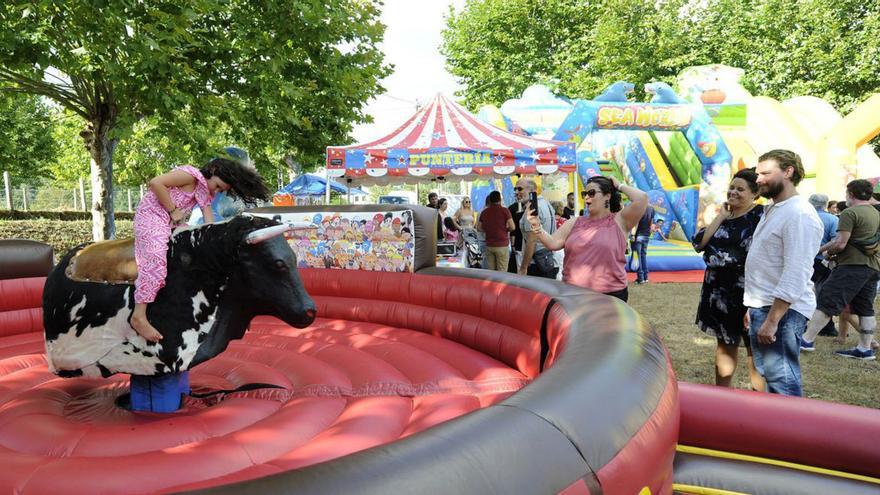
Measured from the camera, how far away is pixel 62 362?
248cm

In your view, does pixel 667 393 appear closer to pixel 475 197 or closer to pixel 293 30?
pixel 293 30

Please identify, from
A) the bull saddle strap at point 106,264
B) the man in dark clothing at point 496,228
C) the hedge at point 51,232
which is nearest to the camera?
the bull saddle strap at point 106,264

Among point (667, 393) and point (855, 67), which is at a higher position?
point (855, 67)

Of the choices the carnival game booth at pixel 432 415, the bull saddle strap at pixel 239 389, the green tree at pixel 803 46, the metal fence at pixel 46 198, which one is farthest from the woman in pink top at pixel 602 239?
the green tree at pixel 803 46

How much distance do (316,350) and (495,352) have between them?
4.23ft

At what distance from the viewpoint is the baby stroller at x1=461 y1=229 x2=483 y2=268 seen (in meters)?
8.79

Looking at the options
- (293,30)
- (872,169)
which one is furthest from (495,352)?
(872,169)

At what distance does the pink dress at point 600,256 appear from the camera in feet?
11.1

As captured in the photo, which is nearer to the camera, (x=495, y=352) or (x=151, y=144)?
(x=495, y=352)

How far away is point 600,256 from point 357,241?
238 cm

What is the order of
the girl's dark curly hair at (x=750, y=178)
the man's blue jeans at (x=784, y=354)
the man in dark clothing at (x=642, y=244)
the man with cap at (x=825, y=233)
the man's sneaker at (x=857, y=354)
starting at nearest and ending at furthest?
1. the man's blue jeans at (x=784, y=354)
2. the girl's dark curly hair at (x=750, y=178)
3. the man's sneaker at (x=857, y=354)
4. the man with cap at (x=825, y=233)
5. the man in dark clothing at (x=642, y=244)

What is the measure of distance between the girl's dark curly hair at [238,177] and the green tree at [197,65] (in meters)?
3.23

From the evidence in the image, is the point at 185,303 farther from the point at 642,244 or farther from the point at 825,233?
the point at 642,244

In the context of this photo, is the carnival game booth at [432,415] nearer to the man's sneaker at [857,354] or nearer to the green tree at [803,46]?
the man's sneaker at [857,354]
